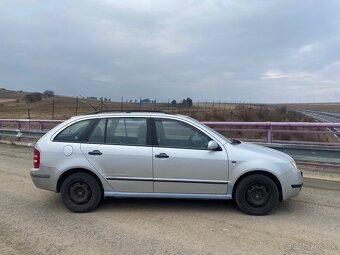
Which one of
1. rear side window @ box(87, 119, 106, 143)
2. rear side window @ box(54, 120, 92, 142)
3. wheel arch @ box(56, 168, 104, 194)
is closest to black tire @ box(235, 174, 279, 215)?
wheel arch @ box(56, 168, 104, 194)

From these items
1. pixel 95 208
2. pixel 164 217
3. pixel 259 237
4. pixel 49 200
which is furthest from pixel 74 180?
pixel 259 237

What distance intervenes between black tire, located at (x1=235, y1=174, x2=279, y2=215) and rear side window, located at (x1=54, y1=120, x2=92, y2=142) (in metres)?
2.63

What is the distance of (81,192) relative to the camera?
20.1 ft

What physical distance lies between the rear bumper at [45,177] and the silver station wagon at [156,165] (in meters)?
0.02

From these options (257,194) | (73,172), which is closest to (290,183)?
(257,194)

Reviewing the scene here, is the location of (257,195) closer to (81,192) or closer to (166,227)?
(166,227)

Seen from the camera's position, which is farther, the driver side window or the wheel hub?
the driver side window

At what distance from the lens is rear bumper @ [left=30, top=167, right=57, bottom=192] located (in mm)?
6098

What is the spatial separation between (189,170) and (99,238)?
1.72 metres

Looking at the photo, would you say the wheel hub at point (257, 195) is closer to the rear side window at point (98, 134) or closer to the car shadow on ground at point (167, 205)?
the car shadow on ground at point (167, 205)

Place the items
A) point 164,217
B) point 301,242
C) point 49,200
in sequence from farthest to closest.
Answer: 1. point 49,200
2. point 164,217
3. point 301,242

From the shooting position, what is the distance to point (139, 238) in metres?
4.91

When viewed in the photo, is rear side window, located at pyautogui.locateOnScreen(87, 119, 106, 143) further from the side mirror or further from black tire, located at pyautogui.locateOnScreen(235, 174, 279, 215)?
black tire, located at pyautogui.locateOnScreen(235, 174, 279, 215)

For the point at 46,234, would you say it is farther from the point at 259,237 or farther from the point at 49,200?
the point at 259,237
